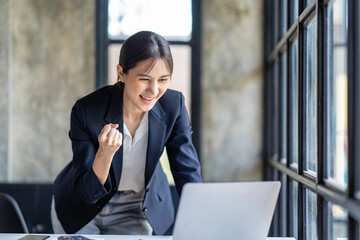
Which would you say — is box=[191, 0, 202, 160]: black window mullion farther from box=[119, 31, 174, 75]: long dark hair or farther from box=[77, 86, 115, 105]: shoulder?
box=[119, 31, 174, 75]: long dark hair

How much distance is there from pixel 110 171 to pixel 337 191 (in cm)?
93

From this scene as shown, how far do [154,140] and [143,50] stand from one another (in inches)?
16.1

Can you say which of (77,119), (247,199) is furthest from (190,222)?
(77,119)

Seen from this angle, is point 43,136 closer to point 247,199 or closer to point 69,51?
point 69,51

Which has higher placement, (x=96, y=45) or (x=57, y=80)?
(x=96, y=45)

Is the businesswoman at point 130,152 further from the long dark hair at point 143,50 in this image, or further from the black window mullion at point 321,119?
the black window mullion at point 321,119

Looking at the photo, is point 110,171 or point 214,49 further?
point 214,49

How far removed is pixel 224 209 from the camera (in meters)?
1.35

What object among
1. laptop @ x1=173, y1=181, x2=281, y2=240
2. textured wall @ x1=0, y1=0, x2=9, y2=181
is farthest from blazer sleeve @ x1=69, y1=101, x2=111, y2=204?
textured wall @ x1=0, y1=0, x2=9, y2=181

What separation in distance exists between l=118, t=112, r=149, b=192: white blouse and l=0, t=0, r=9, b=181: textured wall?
8.19 feet

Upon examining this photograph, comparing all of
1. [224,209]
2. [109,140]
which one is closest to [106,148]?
[109,140]

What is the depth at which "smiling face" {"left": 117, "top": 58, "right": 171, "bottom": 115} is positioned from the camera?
1759 mm

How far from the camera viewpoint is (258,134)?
4.19 metres

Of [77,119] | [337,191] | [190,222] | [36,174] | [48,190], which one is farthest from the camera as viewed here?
[36,174]
